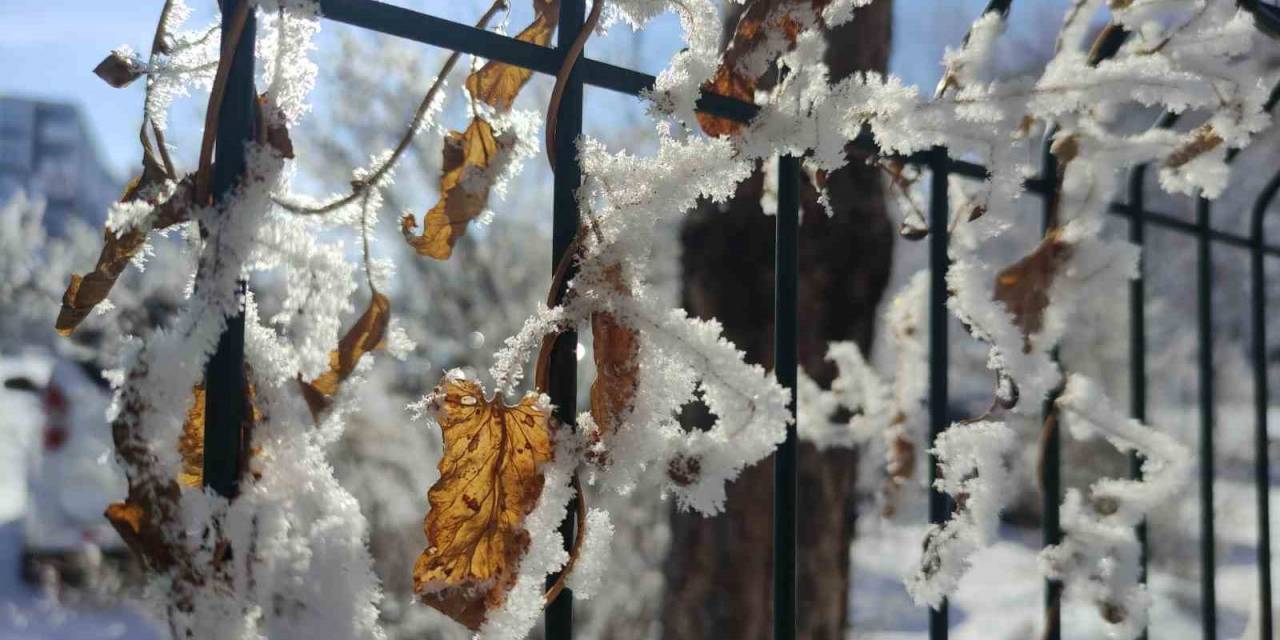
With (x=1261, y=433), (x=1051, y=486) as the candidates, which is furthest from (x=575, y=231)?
(x=1261, y=433)

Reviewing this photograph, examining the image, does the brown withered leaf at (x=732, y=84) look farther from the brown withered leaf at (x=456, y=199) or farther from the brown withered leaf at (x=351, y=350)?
the brown withered leaf at (x=351, y=350)

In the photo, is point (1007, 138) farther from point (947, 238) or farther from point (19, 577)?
point (19, 577)

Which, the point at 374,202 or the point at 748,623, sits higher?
the point at 374,202

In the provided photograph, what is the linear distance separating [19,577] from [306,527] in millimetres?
7131

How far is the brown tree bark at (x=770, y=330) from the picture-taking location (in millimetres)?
2590

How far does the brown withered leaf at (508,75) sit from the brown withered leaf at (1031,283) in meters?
0.54

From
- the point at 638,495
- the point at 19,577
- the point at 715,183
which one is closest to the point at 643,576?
the point at 638,495

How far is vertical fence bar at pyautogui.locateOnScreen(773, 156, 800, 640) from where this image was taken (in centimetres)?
82

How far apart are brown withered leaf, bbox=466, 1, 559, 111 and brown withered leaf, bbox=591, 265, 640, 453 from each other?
0.66 feet

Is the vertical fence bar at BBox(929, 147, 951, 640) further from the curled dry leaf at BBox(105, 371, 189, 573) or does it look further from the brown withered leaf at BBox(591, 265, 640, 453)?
the curled dry leaf at BBox(105, 371, 189, 573)

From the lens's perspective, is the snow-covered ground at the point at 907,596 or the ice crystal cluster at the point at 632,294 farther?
the snow-covered ground at the point at 907,596

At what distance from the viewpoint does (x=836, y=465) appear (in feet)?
8.89

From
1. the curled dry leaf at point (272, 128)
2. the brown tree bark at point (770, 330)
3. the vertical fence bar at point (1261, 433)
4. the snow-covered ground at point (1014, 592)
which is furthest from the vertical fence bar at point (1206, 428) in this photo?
the snow-covered ground at point (1014, 592)

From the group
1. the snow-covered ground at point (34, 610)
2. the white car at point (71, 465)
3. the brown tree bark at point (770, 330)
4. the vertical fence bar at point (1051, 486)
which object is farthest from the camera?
the snow-covered ground at point (34, 610)
